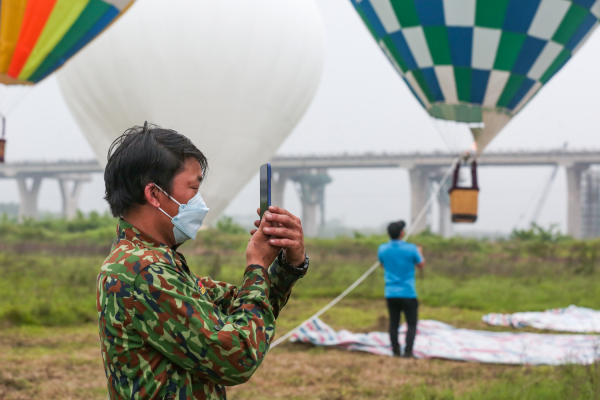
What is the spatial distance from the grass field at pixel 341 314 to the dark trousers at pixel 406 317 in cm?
29

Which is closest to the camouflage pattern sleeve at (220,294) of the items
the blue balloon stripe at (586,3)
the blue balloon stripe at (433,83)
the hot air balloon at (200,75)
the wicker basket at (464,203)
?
the wicker basket at (464,203)

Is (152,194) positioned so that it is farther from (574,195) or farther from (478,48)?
(574,195)

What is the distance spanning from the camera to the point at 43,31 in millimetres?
6793

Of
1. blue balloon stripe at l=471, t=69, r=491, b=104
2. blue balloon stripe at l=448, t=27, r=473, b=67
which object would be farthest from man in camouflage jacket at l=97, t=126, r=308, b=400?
blue balloon stripe at l=471, t=69, r=491, b=104

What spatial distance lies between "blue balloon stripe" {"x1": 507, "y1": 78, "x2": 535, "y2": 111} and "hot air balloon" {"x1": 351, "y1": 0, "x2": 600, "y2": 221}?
0.04 feet

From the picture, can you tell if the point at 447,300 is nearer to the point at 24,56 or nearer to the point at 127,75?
the point at 127,75

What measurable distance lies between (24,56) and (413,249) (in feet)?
16.1

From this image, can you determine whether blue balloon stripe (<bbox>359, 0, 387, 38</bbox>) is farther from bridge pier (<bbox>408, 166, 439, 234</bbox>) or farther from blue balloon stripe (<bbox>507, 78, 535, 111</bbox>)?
bridge pier (<bbox>408, 166, 439, 234</bbox>)

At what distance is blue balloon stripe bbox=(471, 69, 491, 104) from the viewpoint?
884cm

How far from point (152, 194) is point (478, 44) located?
A: 7742 mm

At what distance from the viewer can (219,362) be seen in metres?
1.45

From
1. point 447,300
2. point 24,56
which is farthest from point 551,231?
point 24,56

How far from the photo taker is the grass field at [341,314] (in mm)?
5625

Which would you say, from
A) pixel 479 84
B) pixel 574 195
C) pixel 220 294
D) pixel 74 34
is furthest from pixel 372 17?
pixel 574 195
